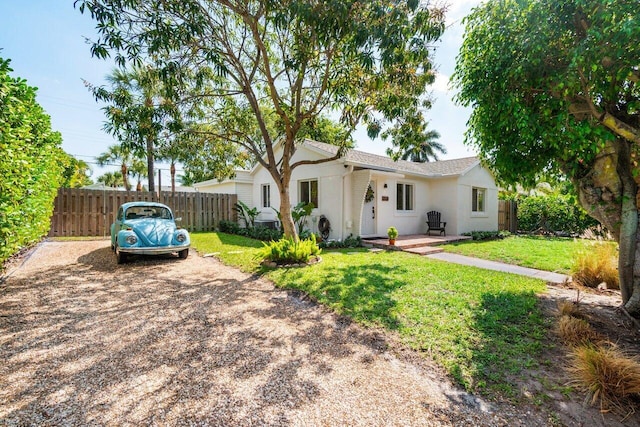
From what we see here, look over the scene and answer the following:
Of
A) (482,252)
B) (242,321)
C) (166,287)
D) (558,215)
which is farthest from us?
(558,215)

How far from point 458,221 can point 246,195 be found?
11700mm

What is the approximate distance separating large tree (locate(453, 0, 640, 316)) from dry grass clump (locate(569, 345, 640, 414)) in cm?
224

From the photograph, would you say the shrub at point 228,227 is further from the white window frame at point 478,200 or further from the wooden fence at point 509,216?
the wooden fence at point 509,216

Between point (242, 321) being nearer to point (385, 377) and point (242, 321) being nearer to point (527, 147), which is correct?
point (385, 377)

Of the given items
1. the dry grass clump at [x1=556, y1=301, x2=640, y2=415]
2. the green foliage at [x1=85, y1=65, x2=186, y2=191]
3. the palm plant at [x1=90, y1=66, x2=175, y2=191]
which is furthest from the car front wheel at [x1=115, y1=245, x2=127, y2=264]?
the dry grass clump at [x1=556, y1=301, x2=640, y2=415]

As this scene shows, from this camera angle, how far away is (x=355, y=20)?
217 inches

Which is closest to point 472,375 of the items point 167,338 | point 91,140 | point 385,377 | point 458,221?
point 385,377

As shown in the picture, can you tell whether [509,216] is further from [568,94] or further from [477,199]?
[568,94]

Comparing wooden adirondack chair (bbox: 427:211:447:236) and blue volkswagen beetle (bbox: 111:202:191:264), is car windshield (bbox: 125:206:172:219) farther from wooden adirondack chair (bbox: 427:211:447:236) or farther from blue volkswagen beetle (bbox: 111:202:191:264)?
wooden adirondack chair (bbox: 427:211:447:236)

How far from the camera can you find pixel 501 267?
8133 millimetres

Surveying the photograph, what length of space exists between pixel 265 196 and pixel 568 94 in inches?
559

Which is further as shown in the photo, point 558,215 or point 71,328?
point 558,215

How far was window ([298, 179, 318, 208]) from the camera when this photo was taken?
13484 mm

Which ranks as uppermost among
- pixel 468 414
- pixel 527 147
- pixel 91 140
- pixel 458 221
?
pixel 91 140
